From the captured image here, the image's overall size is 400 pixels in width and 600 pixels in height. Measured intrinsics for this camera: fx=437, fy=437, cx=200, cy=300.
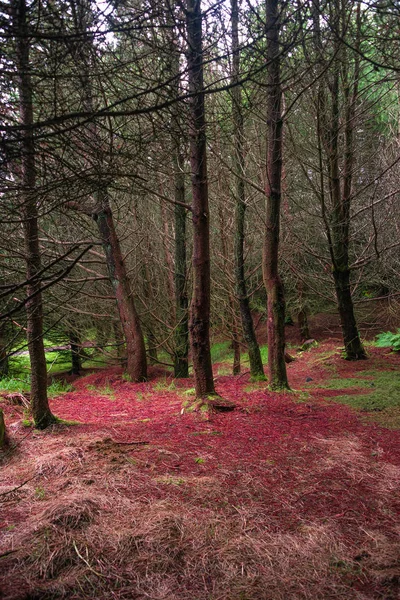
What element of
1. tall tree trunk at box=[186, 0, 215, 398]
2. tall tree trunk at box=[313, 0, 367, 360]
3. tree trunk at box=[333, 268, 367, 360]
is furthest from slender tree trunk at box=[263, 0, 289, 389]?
tree trunk at box=[333, 268, 367, 360]

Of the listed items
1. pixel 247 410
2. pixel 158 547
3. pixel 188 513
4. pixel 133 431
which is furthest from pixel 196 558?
pixel 247 410

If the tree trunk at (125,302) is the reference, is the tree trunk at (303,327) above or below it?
below

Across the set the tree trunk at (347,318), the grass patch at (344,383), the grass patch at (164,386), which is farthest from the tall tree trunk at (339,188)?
the grass patch at (164,386)

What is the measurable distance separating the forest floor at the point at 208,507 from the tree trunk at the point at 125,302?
526 cm

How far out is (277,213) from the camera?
24.6ft

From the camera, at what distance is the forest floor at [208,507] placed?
2.46m

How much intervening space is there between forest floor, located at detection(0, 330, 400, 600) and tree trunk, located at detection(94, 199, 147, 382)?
526cm

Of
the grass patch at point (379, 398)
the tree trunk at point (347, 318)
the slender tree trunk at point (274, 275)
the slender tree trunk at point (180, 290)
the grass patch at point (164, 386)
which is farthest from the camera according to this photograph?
the slender tree trunk at point (180, 290)

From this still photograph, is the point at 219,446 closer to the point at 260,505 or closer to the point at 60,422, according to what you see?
the point at 260,505

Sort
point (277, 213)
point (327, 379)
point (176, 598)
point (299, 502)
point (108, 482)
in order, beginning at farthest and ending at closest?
1. point (327, 379)
2. point (277, 213)
3. point (108, 482)
4. point (299, 502)
5. point (176, 598)

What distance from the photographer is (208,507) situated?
3.30 metres

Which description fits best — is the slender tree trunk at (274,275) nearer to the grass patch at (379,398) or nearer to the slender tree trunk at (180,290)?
the grass patch at (379,398)

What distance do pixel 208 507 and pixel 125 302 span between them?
8.32m

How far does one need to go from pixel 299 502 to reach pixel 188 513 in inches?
34.6
